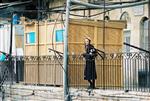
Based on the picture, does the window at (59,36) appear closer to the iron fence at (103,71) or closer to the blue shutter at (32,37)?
the iron fence at (103,71)

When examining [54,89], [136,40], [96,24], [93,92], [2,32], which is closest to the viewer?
[93,92]

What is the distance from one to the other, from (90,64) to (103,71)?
1.00 meters

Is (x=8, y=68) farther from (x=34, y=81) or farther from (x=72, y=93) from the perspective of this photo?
(x=72, y=93)

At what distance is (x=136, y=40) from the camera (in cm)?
2559

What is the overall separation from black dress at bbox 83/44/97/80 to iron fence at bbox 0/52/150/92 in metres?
0.40

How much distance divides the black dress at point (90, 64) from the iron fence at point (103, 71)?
0.40 metres

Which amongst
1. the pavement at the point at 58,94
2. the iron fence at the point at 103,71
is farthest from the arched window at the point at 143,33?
the pavement at the point at 58,94

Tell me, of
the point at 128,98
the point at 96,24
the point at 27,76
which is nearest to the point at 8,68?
the point at 27,76

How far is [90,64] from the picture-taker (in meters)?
17.2

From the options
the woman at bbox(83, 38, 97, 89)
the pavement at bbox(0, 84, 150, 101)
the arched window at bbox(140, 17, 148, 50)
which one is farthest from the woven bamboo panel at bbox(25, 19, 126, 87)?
the arched window at bbox(140, 17, 148, 50)

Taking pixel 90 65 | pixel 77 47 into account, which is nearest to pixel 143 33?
pixel 77 47

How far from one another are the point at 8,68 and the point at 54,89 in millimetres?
3565

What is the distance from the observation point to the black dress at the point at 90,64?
17141 mm

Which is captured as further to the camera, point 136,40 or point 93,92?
point 136,40
